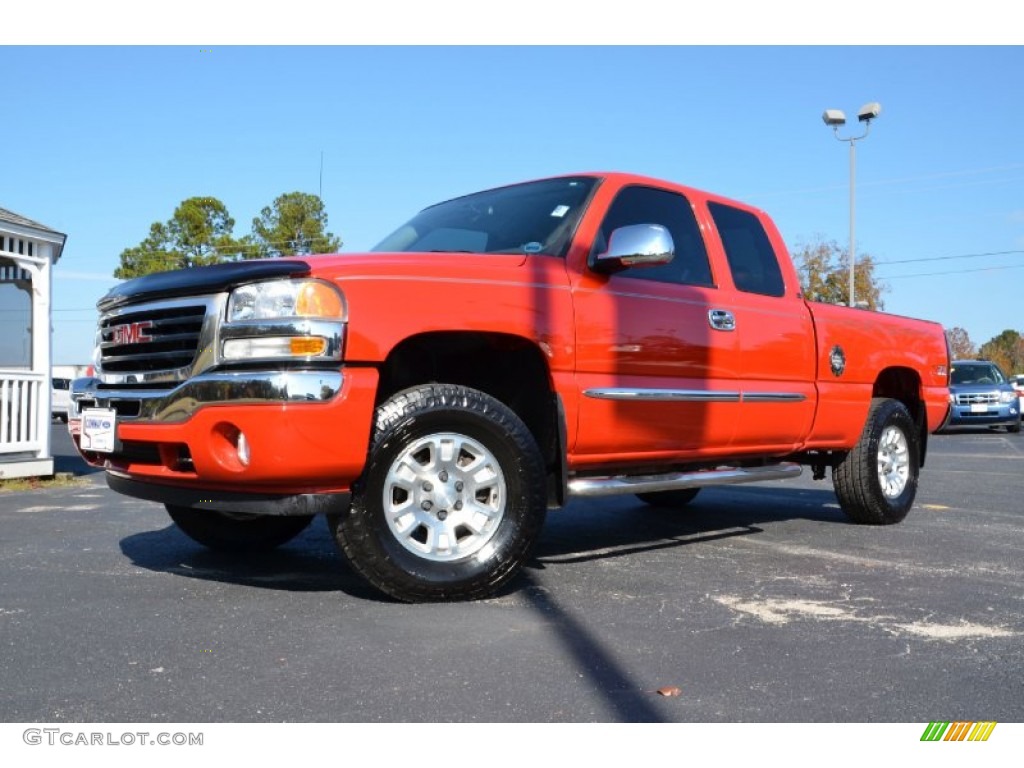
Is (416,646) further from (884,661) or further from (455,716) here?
(884,661)

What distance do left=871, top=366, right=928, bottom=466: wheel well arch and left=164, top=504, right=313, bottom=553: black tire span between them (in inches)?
166

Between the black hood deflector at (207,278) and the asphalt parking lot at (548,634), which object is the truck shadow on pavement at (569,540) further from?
the black hood deflector at (207,278)

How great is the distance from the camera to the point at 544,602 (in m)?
3.81

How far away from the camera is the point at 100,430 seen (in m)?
4.04

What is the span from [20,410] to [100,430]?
7421 mm

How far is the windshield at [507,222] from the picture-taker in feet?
15.0

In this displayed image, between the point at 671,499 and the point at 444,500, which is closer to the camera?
the point at 444,500

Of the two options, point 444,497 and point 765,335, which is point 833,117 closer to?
point 765,335

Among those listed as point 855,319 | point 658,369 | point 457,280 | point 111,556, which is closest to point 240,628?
point 457,280

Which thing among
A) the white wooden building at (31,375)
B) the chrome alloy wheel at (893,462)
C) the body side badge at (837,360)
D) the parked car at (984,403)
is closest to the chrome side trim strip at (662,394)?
the body side badge at (837,360)

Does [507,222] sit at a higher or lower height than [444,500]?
higher

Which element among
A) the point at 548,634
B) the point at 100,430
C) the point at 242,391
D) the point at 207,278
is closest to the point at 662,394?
the point at 548,634
